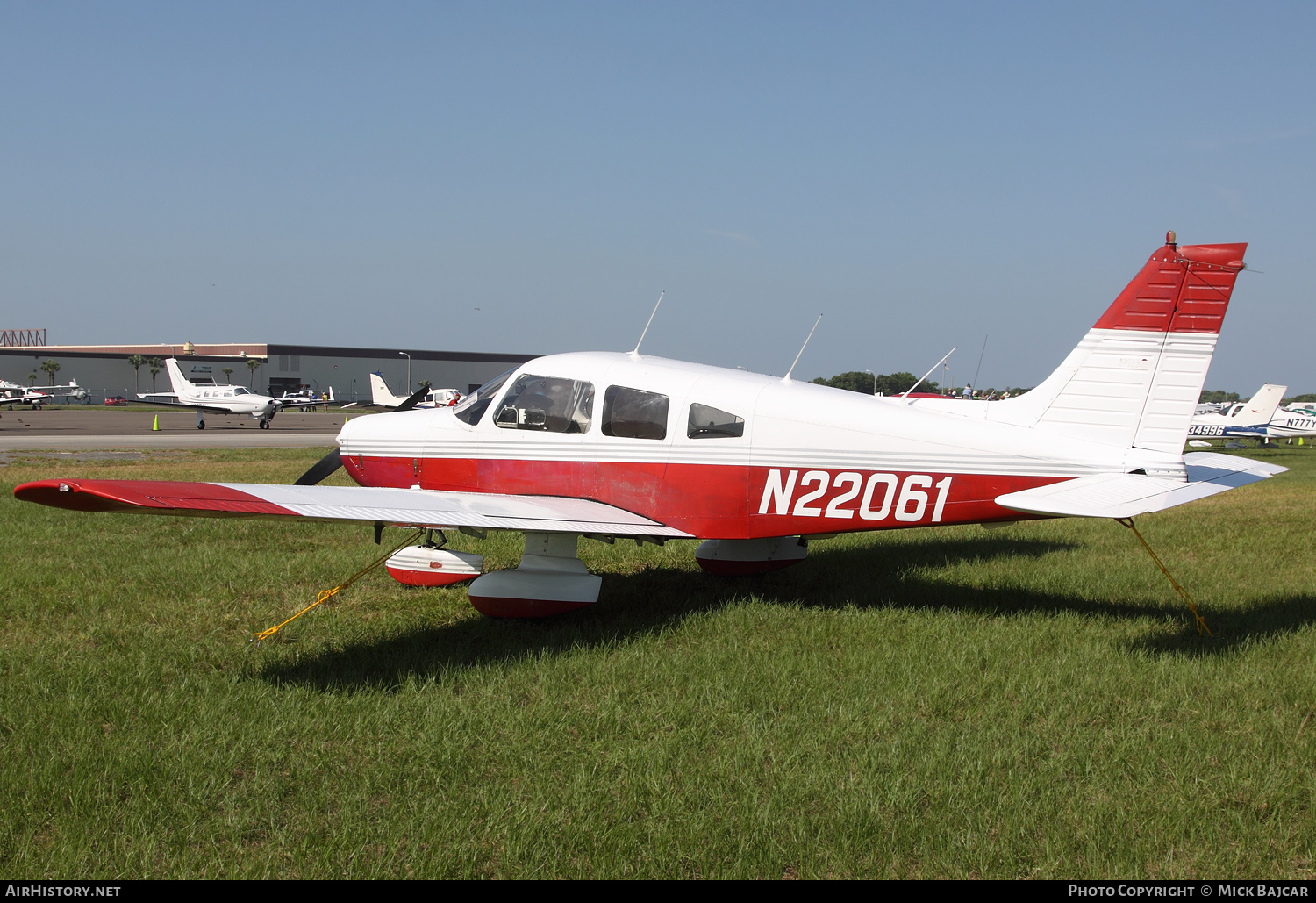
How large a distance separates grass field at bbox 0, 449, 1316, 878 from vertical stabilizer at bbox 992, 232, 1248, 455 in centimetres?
150

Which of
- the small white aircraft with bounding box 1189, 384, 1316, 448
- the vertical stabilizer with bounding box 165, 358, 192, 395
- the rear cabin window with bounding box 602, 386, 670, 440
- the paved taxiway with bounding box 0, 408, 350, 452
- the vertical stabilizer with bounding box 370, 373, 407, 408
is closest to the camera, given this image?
the rear cabin window with bounding box 602, 386, 670, 440

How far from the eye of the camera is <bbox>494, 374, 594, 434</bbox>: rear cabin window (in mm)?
6891

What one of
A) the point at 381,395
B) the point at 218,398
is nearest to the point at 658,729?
the point at 381,395

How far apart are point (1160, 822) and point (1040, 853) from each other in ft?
2.00

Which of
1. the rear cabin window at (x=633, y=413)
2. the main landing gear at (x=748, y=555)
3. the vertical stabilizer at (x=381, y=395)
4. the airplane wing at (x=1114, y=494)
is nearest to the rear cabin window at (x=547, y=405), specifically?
the rear cabin window at (x=633, y=413)

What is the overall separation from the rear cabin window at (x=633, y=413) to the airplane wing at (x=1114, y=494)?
2.54 metres

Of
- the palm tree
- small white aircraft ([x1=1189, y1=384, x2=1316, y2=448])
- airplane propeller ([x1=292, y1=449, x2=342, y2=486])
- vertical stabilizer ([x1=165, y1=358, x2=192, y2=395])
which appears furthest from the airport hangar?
airplane propeller ([x1=292, y1=449, x2=342, y2=486])

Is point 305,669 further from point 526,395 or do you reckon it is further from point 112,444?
point 112,444

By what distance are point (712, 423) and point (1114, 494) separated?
279cm

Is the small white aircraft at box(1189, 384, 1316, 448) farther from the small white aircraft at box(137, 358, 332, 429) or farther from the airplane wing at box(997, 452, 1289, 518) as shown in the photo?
the small white aircraft at box(137, 358, 332, 429)

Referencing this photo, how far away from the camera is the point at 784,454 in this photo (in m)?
6.43

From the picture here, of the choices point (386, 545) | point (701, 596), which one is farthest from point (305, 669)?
point (386, 545)

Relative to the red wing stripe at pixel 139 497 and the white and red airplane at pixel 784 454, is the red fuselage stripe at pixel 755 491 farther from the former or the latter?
the red wing stripe at pixel 139 497

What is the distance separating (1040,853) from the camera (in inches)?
128
